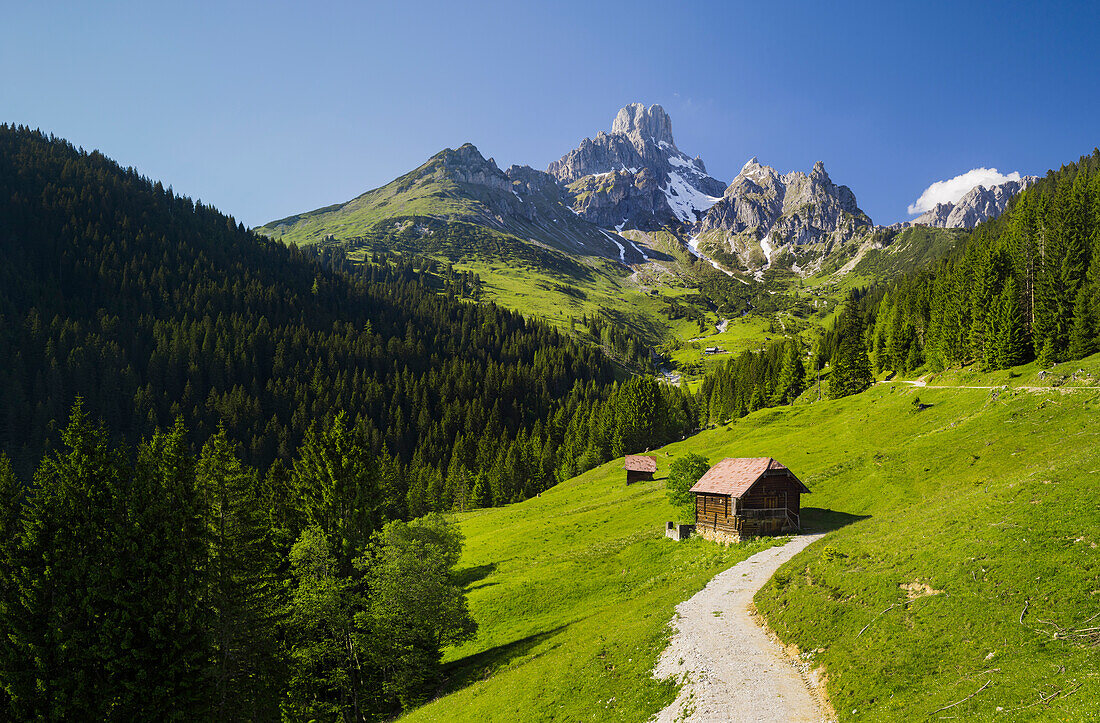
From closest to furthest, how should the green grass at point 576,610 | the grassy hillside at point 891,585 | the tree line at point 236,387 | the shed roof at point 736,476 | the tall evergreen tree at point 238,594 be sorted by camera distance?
1. the grassy hillside at point 891,585
2. the green grass at point 576,610
3. the tall evergreen tree at point 238,594
4. the shed roof at point 736,476
5. the tree line at point 236,387

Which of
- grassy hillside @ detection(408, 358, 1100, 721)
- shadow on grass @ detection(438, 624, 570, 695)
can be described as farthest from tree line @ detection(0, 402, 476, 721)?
grassy hillside @ detection(408, 358, 1100, 721)

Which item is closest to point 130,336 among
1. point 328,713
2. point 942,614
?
point 328,713

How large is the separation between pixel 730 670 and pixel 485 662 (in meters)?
20.4

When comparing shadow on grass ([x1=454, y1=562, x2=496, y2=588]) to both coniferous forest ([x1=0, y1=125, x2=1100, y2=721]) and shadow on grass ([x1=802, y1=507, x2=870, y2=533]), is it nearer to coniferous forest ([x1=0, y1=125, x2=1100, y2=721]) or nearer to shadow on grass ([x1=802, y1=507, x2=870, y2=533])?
coniferous forest ([x1=0, y1=125, x2=1100, y2=721])

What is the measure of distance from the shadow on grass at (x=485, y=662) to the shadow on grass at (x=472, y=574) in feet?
57.2

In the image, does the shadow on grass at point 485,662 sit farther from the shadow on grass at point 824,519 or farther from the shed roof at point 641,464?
the shed roof at point 641,464

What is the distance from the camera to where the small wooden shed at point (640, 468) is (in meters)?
92.4

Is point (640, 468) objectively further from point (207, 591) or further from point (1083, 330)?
point (207, 591)

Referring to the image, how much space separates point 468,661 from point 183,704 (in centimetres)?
1752

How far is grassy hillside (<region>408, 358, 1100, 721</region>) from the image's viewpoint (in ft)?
52.0

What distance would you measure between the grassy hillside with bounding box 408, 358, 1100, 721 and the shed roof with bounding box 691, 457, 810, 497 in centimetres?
564

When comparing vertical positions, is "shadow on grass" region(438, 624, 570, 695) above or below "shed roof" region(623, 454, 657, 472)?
below

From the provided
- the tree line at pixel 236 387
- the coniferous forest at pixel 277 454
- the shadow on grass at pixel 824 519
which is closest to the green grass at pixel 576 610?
the coniferous forest at pixel 277 454

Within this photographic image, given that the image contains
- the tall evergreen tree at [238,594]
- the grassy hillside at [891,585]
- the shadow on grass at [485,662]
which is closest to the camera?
the grassy hillside at [891,585]
